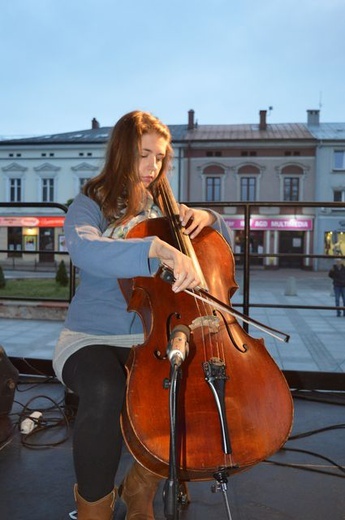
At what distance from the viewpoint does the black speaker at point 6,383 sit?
1.80 metres

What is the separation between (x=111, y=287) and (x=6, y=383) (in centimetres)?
85

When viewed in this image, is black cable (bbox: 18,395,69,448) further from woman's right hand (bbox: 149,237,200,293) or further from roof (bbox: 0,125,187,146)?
roof (bbox: 0,125,187,146)

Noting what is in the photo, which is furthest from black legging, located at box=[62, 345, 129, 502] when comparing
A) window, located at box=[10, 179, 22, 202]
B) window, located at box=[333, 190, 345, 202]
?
window, located at box=[10, 179, 22, 202]

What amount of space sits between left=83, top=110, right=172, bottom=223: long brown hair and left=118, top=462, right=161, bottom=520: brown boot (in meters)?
0.71

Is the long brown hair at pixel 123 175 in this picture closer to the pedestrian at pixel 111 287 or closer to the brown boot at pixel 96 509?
the pedestrian at pixel 111 287

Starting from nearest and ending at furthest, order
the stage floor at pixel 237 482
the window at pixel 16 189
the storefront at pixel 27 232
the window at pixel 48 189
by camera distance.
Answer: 1. the stage floor at pixel 237 482
2. the storefront at pixel 27 232
3. the window at pixel 48 189
4. the window at pixel 16 189

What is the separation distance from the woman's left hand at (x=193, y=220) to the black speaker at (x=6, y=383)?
3.34 ft

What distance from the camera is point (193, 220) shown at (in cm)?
132

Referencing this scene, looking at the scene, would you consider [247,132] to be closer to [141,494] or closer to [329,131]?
[329,131]

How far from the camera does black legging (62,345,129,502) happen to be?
3.46 feet

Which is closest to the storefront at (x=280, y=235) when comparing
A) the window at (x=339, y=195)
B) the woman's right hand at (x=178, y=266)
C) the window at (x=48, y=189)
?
the window at (x=339, y=195)

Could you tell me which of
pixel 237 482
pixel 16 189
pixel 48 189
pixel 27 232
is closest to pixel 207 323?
pixel 237 482

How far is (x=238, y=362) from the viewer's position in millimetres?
1076

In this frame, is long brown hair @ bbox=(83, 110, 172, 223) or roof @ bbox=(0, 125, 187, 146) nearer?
long brown hair @ bbox=(83, 110, 172, 223)
